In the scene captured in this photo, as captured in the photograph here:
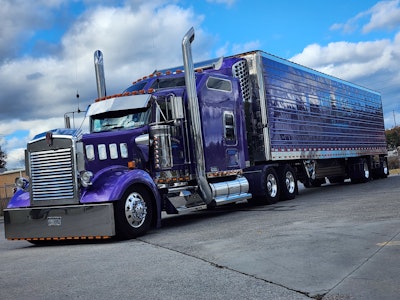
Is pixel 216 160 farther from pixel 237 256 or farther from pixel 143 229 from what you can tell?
pixel 237 256

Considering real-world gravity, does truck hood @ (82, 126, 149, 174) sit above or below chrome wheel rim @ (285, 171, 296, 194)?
above

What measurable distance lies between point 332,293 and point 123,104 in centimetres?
666

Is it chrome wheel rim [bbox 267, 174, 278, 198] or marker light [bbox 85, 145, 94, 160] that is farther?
chrome wheel rim [bbox 267, 174, 278, 198]

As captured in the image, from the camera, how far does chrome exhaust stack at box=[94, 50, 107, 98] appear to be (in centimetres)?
1226

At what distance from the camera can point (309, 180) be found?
16859 mm

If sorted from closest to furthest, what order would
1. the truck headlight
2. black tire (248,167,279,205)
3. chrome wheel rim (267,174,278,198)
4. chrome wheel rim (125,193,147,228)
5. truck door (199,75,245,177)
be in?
the truck headlight → chrome wheel rim (125,193,147,228) → truck door (199,75,245,177) → black tire (248,167,279,205) → chrome wheel rim (267,174,278,198)

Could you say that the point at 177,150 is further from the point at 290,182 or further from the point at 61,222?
the point at 290,182

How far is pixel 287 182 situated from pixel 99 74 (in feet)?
21.2

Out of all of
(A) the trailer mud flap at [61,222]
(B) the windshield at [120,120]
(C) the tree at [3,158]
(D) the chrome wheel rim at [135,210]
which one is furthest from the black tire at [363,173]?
(C) the tree at [3,158]

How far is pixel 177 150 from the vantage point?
1036cm

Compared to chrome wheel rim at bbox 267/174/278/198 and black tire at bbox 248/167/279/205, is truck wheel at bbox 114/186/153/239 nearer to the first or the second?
black tire at bbox 248/167/279/205

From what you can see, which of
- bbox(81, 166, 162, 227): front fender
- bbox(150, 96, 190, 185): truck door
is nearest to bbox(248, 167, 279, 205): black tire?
bbox(150, 96, 190, 185): truck door

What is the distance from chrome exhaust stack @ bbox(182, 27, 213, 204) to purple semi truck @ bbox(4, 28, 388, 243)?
2 centimetres

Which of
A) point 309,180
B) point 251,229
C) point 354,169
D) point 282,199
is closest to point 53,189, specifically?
point 251,229
